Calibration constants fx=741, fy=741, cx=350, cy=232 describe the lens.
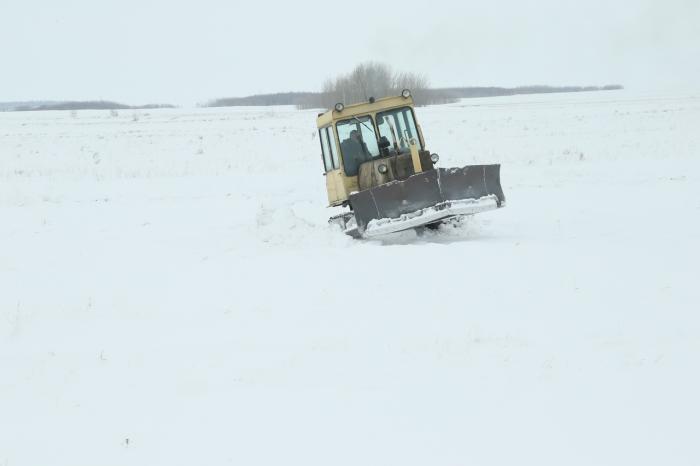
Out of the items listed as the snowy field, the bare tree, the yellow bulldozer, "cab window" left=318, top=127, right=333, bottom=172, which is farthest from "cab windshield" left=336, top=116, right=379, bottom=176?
the bare tree

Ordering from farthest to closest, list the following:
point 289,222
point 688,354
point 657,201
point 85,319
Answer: point 657,201, point 289,222, point 85,319, point 688,354

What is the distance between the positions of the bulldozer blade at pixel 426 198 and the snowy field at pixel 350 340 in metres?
0.49

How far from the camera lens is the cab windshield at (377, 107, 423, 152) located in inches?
452

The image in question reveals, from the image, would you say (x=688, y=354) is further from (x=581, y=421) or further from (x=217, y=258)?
(x=217, y=258)

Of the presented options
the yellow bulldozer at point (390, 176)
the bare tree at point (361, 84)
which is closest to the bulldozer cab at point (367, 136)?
the yellow bulldozer at point (390, 176)

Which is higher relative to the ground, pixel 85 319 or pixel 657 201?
pixel 85 319

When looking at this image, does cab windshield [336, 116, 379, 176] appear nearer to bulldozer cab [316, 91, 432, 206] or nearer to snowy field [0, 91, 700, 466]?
bulldozer cab [316, 91, 432, 206]

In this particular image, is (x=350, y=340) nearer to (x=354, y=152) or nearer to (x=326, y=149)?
(x=354, y=152)

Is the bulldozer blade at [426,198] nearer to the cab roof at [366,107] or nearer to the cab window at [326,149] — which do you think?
the cab roof at [366,107]

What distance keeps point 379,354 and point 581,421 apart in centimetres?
160

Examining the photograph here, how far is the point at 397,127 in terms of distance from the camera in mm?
11508

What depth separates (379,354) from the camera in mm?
5457

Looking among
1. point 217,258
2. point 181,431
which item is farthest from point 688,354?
point 217,258

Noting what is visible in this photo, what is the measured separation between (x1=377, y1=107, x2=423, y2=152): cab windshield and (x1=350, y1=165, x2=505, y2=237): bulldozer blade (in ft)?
4.91
